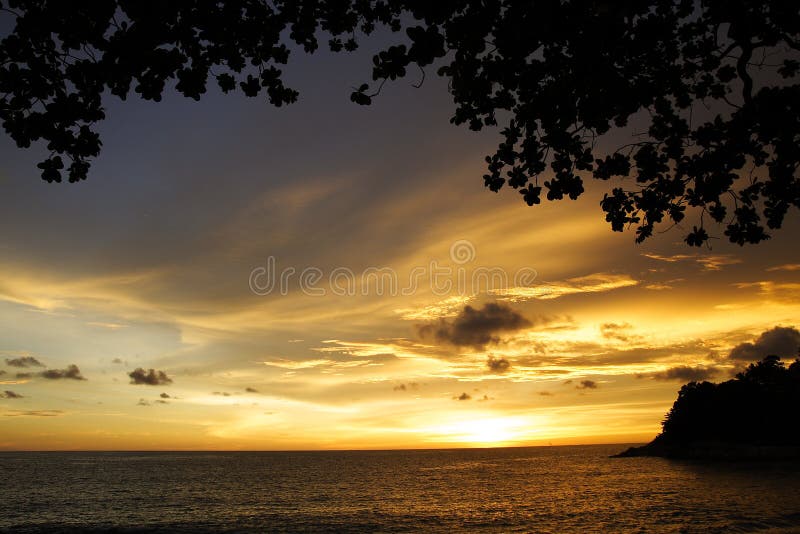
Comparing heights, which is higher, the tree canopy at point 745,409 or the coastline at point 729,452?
the tree canopy at point 745,409

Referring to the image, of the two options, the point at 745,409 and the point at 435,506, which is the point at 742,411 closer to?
A: the point at 745,409

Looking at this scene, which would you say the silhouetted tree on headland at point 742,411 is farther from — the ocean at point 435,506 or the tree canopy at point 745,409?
the ocean at point 435,506

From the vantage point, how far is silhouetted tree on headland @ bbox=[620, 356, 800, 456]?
404 ft

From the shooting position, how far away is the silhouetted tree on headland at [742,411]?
12325 cm

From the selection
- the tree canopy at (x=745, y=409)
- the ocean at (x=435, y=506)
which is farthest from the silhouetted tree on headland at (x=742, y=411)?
the ocean at (x=435, y=506)

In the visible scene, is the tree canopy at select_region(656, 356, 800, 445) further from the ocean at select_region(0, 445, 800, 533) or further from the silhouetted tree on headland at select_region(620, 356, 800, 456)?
the ocean at select_region(0, 445, 800, 533)

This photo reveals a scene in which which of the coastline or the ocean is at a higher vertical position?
the ocean

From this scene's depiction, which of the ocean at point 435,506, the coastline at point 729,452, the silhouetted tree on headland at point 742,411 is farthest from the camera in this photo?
the silhouetted tree on headland at point 742,411

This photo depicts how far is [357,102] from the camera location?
8445 mm

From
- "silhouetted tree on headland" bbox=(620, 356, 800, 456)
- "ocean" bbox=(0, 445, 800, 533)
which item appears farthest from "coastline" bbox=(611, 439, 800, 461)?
"ocean" bbox=(0, 445, 800, 533)

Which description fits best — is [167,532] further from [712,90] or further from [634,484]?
[634,484]

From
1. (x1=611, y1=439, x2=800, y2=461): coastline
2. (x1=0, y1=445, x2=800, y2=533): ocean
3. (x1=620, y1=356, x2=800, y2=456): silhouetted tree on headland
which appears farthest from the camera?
(x1=620, y1=356, x2=800, y2=456): silhouetted tree on headland

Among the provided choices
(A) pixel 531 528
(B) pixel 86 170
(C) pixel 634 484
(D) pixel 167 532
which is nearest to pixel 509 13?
(B) pixel 86 170

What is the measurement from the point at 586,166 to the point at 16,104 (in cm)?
923
